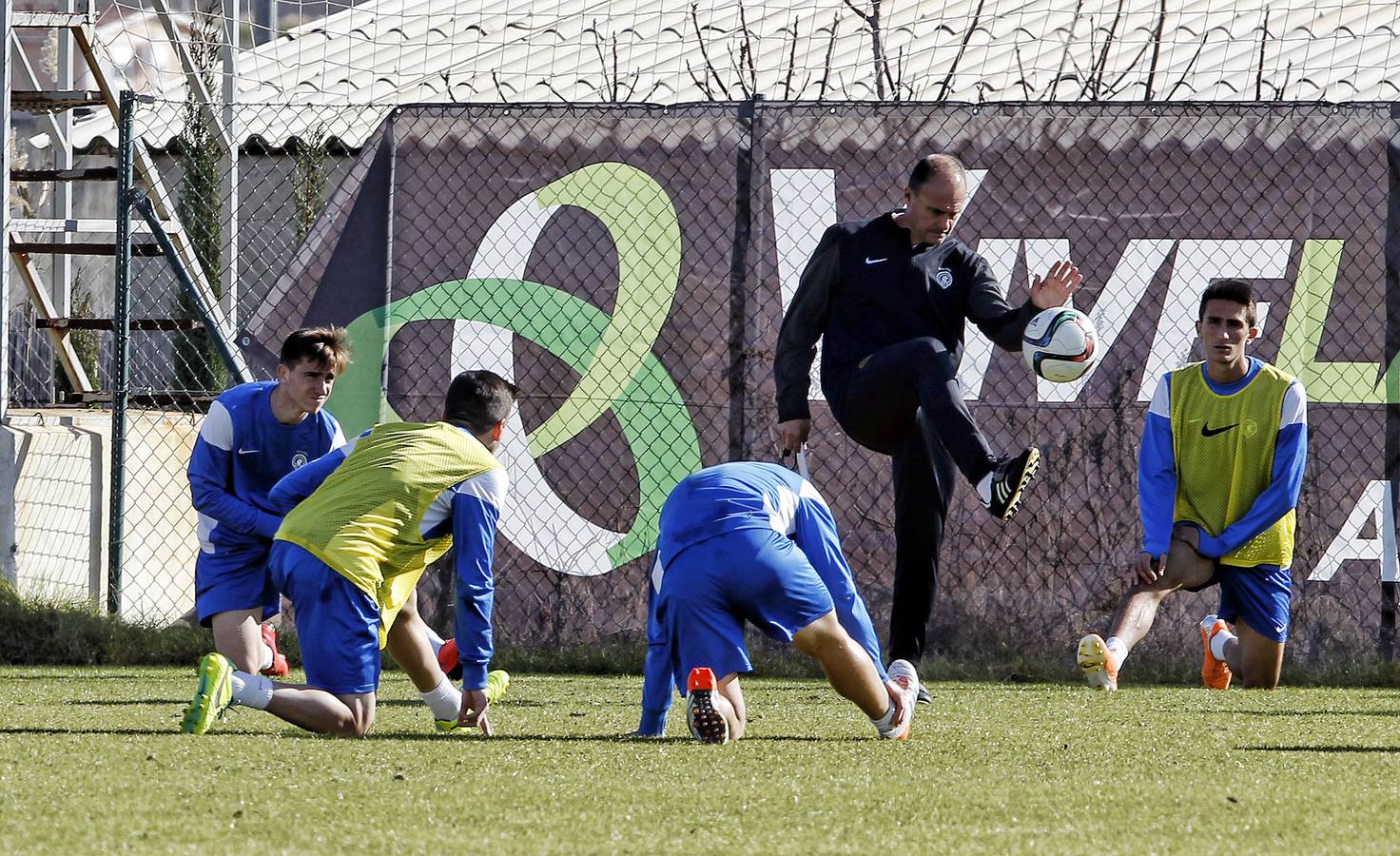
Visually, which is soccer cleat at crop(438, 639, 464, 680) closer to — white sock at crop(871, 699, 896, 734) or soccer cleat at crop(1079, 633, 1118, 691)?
white sock at crop(871, 699, 896, 734)

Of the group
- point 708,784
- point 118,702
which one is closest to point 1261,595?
point 708,784

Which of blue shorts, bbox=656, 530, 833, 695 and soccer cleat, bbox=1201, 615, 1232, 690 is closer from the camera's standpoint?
blue shorts, bbox=656, 530, 833, 695

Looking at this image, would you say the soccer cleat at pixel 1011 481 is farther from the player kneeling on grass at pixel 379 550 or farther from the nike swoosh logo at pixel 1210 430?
the player kneeling on grass at pixel 379 550

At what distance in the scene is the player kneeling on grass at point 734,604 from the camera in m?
4.40

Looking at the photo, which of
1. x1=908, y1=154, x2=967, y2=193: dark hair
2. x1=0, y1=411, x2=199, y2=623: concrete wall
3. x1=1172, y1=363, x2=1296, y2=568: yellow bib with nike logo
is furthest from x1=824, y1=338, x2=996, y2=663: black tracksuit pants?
x1=0, y1=411, x2=199, y2=623: concrete wall

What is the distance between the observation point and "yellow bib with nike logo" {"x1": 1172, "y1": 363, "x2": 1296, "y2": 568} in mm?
6277

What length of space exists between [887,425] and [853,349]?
35 centimetres

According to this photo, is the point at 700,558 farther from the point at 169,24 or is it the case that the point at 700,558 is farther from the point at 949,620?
the point at 169,24

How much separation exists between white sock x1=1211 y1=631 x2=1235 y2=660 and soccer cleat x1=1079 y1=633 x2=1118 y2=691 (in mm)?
835

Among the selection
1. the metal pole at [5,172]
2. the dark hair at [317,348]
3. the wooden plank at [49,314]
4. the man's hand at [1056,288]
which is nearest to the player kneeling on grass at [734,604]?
the dark hair at [317,348]

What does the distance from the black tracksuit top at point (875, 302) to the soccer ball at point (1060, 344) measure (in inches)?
4.6

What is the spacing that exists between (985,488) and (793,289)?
2446 mm

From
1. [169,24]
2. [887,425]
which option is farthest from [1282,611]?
[169,24]

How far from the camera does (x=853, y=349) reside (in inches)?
233
